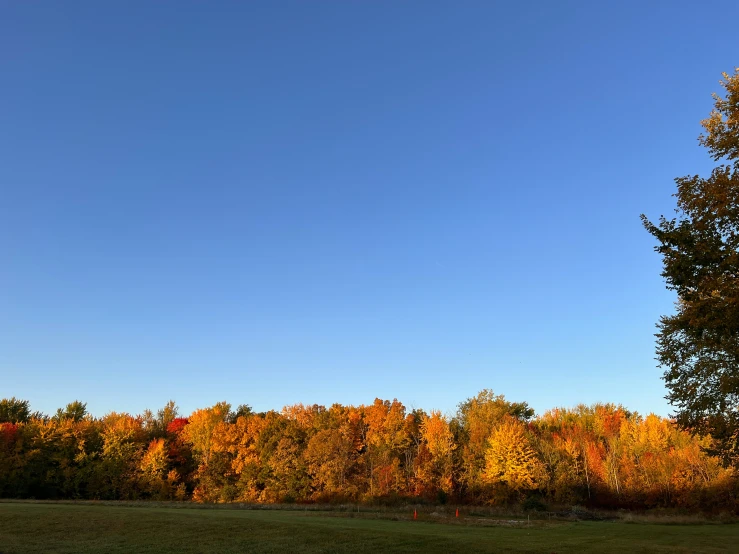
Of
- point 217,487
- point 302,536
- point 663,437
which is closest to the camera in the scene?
point 302,536

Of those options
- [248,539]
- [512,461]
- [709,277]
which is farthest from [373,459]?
[709,277]

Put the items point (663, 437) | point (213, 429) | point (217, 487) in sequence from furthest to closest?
point (213, 429)
point (217, 487)
point (663, 437)

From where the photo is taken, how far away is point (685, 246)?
19.7 m

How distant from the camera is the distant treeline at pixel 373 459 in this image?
77.6m

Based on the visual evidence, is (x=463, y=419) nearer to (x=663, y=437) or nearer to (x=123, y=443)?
(x=663, y=437)

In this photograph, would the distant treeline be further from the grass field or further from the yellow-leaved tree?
the grass field

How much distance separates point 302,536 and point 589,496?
68957 millimetres

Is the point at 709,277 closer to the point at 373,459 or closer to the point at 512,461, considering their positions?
the point at 512,461

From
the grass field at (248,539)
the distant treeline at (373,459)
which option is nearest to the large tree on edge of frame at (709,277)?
the grass field at (248,539)

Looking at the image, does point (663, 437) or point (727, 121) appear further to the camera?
point (663, 437)

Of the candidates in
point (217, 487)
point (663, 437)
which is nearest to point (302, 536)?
point (217, 487)

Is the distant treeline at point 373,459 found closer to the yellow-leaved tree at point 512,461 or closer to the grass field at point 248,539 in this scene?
the yellow-leaved tree at point 512,461

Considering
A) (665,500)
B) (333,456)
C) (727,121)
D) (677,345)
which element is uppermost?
(727,121)

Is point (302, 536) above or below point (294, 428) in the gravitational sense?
below
